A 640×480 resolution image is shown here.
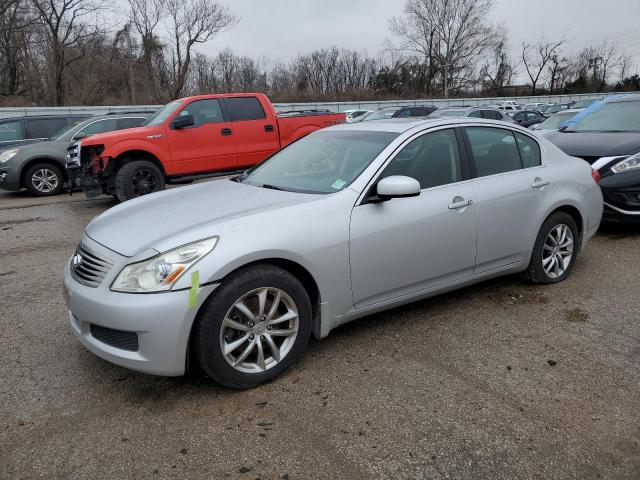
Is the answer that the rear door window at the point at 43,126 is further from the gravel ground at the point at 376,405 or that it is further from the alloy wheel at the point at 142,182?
the gravel ground at the point at 376,405

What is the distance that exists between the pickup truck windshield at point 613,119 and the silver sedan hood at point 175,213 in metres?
5.62

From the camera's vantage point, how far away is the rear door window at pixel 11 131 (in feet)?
39.1

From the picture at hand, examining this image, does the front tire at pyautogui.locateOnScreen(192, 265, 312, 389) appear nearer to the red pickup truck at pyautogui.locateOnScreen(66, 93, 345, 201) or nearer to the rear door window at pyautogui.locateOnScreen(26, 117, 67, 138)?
the red pickup truck at pyautogui.locateOnScreen(66, 93, 345, 201)

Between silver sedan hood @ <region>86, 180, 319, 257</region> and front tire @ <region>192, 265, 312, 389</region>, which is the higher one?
silver sedan hood @ <region>86, 180, 319, 257</region>

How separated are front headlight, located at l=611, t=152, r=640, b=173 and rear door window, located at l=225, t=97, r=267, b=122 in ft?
19.4

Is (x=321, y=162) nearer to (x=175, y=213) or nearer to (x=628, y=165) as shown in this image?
(x=175, y=213)

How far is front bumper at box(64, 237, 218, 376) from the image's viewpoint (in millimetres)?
2627

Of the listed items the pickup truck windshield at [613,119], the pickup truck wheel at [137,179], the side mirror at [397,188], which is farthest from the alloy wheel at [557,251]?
the pickup truck wheel at [137,179]

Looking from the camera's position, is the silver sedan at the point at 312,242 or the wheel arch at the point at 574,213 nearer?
the silver sedan at the point at 312,242

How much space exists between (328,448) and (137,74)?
1608 inches

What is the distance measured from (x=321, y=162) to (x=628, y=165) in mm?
4182

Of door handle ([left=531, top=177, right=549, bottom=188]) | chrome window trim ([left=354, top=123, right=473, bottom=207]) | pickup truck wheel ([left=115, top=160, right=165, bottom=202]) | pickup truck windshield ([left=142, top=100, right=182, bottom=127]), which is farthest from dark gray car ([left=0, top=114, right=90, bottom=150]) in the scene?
door handle ([left=531, top=177, right=549, bottom=188])

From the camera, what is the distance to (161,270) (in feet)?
8.84

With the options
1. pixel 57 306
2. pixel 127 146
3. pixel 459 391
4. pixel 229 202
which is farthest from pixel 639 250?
pixel 127 146
